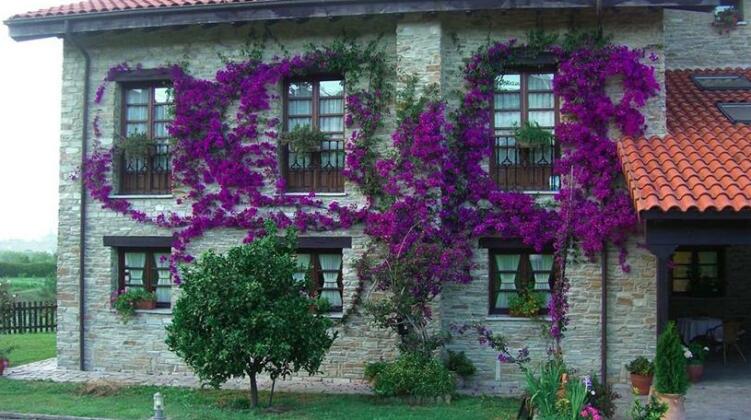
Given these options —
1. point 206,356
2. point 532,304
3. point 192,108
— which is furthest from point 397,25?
point 206,356

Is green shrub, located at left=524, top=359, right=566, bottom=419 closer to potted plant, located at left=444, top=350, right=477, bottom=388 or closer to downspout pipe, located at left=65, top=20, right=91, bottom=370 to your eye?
potted plant, located at left=444, top=350, right=477, bottom=388

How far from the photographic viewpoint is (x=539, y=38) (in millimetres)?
12992

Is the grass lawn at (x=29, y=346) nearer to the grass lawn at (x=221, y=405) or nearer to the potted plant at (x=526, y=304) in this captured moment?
the grass lawn at (x=221, y=405)

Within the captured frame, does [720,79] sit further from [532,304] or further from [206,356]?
[206,356]

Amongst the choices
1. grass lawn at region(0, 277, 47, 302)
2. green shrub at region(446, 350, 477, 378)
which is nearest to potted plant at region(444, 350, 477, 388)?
green shrub at region(446, 350, 477, 378)

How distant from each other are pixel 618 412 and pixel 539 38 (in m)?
6.52

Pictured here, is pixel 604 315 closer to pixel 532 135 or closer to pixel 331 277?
pixel 532 135

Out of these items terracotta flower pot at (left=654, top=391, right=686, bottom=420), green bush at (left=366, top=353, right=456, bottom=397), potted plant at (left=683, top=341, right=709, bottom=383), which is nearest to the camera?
terracotta flower pot at (left=654, top=391, right=686, bottom=420)

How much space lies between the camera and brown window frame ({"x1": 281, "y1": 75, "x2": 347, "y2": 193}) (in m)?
13.7

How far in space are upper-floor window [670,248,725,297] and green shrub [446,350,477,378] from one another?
5.98 m

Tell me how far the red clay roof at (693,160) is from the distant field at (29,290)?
69.1 feet

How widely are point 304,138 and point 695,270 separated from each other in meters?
9.20

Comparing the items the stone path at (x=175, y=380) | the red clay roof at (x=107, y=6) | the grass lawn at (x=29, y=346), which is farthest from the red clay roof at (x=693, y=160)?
the grass lawn at (x=29, y=346)

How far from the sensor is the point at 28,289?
31.8 meters
